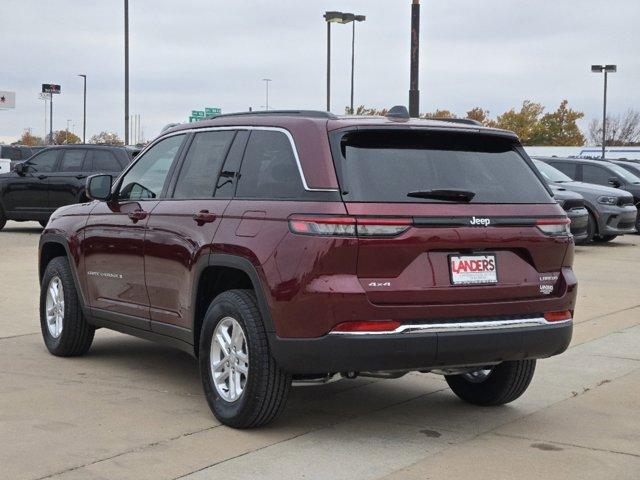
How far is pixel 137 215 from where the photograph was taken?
23.0ft

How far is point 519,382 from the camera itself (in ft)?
21.4

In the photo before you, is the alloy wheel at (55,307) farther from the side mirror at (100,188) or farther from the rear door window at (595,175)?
the rear door window at (595,175)

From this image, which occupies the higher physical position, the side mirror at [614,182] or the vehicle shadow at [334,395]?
the side mirror at [614,182]

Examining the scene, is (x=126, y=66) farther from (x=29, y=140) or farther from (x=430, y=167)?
(x=29, y=140)

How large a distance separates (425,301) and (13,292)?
745 cm

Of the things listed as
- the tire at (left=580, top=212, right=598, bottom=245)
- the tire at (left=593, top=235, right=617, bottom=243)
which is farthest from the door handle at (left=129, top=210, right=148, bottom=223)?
the tire at (left=593, top=235, right=617, bottom=243)

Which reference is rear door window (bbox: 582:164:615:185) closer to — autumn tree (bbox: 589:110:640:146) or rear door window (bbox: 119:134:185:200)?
rear door window (bbox: 119:134:185:200)

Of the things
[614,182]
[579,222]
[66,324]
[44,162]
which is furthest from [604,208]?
[66,324]

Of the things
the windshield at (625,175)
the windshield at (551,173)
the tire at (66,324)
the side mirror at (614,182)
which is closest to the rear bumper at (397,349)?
the tire at (66,324)

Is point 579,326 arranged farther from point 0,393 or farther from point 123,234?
point 0,393

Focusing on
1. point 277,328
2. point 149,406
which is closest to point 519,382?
point 277,328

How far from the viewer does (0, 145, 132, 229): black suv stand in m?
20.6

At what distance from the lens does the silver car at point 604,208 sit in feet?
67.1

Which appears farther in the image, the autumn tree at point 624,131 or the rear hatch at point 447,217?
the autumn tree at point 624,131
